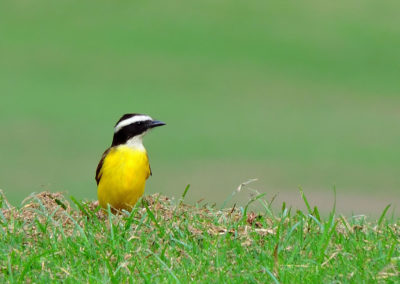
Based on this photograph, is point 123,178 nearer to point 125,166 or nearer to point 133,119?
point 125,166

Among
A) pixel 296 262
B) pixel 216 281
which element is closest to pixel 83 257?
pixel 216 281

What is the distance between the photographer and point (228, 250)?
25.5 feet

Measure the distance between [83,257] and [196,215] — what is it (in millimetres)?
1845

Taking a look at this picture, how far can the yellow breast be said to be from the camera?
996 centimetres

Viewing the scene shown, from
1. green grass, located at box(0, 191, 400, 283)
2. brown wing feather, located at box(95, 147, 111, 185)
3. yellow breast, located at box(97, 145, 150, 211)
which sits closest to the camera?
green grass, located at box(0, 191, 400, 283)

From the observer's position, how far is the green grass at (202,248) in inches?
275

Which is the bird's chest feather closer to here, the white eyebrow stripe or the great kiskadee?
the great kiskadee

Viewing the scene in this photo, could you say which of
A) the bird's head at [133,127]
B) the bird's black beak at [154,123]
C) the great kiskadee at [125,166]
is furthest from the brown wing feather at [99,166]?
the bird's black beak at [154,123]

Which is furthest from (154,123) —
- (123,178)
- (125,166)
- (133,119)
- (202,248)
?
(202,248)

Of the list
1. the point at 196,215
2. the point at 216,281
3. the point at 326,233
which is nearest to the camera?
the point at 216,281

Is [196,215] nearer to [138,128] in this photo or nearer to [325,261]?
[138,128]

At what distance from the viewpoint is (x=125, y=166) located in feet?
32.9

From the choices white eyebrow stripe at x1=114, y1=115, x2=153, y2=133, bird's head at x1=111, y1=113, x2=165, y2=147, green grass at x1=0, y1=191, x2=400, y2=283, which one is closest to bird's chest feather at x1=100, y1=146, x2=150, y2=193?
bird's head at x1=111, y1=113, x2=165, y2=147

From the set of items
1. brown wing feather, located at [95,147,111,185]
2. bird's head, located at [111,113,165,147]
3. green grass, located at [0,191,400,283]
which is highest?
bird's head, located at [111,113,165,147]
